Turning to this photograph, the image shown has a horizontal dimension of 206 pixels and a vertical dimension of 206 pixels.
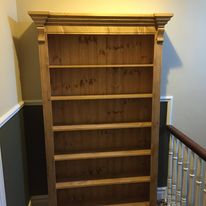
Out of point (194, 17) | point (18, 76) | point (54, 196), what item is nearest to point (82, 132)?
point (54, 196)

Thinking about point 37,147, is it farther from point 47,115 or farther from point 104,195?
point 104,195

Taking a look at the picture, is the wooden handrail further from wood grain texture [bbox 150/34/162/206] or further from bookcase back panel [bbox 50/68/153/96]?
bookcase back panel [bbox 50/68/153/96]

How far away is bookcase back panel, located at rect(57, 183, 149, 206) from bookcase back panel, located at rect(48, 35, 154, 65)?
127 cm

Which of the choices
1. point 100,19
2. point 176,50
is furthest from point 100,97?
point 176,50

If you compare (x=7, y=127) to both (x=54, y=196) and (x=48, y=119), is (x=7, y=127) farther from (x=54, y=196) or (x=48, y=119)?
(x=54, y=196)

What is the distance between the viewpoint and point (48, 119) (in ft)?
6.29

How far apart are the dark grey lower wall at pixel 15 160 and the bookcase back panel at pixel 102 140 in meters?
0.33

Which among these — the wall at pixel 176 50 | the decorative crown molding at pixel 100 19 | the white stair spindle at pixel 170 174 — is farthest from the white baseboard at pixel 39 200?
the decorative crown molding at pixel 100 19

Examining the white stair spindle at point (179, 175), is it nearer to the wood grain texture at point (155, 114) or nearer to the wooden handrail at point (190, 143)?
the wooden handrail at point (190, 143)

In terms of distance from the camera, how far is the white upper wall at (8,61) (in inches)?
60.0

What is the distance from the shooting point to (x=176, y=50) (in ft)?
7.29

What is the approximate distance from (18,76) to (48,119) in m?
0.48

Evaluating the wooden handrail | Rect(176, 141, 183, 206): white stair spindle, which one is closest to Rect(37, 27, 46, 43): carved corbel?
the wooden handrail

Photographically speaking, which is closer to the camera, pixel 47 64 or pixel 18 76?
pixel 47 64
